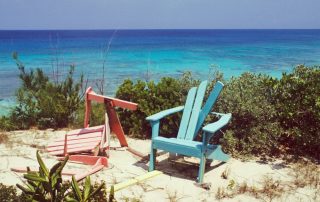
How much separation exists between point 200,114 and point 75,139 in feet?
6.25

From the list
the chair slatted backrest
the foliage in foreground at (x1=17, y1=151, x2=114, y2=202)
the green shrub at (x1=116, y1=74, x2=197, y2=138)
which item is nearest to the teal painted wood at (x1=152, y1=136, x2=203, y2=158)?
the chair slatted backrest

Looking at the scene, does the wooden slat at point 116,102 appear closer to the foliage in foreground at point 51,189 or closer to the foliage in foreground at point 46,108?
the foliage in foreground at point 46,108

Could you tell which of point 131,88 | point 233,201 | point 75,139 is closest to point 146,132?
point 131,88

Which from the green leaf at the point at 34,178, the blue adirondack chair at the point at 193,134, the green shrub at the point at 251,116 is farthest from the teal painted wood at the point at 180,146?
the green leaf at the point at 34,178

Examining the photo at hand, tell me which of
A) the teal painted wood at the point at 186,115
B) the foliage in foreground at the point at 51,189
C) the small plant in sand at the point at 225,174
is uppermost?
the teal painted wood at the point at 186,115

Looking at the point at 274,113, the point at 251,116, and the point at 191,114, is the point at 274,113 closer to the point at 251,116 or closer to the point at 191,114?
the point at 251,116

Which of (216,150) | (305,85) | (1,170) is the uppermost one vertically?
(305,85)

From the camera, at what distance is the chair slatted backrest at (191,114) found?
5.20 meters

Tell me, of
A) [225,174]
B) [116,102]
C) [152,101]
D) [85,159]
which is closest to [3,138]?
[85,159]

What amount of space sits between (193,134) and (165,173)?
680 mm

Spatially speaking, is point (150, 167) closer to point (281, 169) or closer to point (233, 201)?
point (233, 201)

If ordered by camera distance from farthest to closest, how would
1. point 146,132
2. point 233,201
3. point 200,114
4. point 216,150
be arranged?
point 146,132 < point 200,114 < point 216,150 < point 233,201

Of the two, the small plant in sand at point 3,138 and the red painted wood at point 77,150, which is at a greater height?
the red painted wood at point 77,150

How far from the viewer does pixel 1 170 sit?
15.6ft
